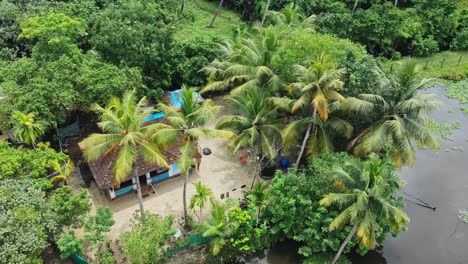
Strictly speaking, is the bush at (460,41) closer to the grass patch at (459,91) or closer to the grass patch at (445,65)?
the grass patch at (445,65)

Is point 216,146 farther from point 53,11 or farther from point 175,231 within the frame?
point 53,11

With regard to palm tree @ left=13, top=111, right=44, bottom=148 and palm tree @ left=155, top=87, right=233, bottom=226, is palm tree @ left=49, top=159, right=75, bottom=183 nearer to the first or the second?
palm tree @ left=13, top=111, right=44, bottom=148

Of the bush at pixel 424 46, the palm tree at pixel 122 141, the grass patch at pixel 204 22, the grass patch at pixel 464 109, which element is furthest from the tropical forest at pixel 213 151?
the bush at pixel 424 46

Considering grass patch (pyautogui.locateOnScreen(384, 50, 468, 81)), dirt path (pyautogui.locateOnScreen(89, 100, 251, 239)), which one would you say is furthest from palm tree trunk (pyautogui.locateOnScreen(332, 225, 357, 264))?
grass patch (pyautogui.locateOnScreen(384, 50, 468, 81))

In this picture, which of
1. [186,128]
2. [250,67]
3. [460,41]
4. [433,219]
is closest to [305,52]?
[250,67]

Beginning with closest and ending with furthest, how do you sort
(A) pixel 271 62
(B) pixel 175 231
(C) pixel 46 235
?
(C) pixel 46 235
(B) pixel 175 231
(A) pixel 271 62

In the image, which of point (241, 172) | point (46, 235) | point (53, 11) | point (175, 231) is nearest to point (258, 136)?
point (241, 172)
